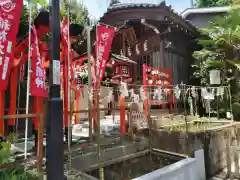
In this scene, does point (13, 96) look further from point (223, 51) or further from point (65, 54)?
point (223, 51)

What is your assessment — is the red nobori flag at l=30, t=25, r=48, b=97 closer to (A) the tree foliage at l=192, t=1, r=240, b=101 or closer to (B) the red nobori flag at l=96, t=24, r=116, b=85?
(B) the red nobori flag at l=96, t=24, r=116, b=85

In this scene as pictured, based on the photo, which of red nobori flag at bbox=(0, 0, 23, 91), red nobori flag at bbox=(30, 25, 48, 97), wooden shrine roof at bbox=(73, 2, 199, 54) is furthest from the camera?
wooden shrine roof at bbox=(73, 2, 199, 54)

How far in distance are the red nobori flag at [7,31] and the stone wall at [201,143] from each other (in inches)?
219

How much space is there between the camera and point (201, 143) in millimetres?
7234

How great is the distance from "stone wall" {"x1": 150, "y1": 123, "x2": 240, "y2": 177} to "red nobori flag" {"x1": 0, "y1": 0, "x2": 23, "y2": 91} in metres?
5.57

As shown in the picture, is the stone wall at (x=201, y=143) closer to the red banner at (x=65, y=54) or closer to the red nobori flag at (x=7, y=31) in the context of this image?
the red banner at (x=65, y=54)

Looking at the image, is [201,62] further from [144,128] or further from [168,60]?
[144,128]

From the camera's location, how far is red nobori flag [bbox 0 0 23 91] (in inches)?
146

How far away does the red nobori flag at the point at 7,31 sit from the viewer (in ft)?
12.2

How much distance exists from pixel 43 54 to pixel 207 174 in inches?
279

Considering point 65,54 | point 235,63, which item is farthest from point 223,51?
point 65,54

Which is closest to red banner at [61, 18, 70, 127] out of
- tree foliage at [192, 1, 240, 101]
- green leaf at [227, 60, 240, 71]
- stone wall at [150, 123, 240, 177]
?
stone wall at [150, 123, 240, 177]

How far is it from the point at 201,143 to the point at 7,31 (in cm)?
705

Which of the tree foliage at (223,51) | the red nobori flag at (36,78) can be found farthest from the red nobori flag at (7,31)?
the tree foliage at (223,51)
